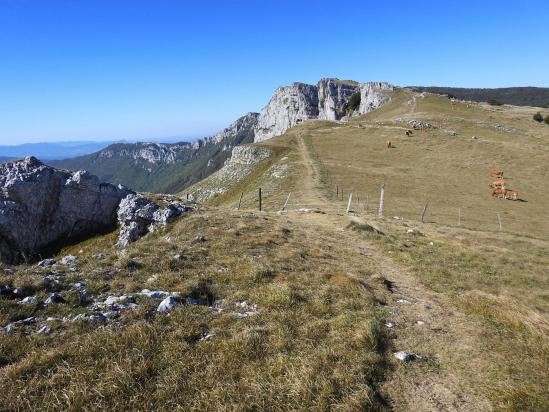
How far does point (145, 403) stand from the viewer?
6.70m

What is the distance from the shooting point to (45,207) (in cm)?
2383

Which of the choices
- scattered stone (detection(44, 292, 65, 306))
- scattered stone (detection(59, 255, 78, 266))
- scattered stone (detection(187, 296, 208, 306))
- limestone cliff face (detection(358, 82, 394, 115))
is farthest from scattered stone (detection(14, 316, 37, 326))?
limestone cliff face (detection(358, 82, 394, 115))

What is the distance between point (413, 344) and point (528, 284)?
46.8ft

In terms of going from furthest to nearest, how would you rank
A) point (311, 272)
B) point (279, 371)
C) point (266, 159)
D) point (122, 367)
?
point (266, 159)
point (311, 272)
point (279, 371)
point (122, 367)

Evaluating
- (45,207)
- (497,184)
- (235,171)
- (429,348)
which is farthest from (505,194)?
(45,207)

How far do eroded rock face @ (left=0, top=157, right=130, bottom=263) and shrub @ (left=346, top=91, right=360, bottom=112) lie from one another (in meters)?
177

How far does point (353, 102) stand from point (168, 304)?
197 meters

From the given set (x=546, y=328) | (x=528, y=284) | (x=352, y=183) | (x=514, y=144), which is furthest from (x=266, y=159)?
(x=546, y=328)

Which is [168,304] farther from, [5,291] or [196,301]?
[5,291]

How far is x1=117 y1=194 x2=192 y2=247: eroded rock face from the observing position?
2288 cm

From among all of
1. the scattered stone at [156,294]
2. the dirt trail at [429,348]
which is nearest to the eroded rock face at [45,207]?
the scattered stone at [156,294]

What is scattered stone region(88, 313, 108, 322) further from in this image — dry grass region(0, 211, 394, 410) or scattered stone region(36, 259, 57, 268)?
scattered stone region(36, 259, 57, 268)

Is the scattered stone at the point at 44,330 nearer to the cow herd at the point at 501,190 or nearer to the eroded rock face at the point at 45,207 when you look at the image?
the eroded rock face at the point at 45,207

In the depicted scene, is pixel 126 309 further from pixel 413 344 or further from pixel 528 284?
pixel 528 284
